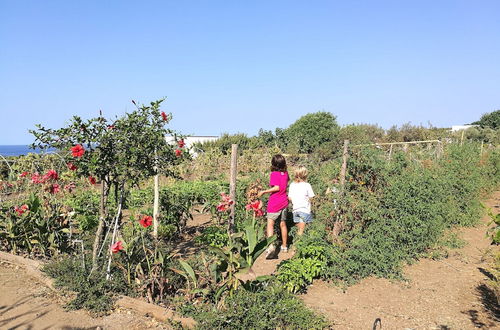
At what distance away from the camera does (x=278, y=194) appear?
18.1 feet

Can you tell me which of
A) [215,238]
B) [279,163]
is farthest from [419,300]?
[215,238]

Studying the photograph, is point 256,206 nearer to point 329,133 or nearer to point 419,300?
point 419,300

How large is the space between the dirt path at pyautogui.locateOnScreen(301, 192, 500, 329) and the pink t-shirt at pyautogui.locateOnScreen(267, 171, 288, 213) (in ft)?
4.22

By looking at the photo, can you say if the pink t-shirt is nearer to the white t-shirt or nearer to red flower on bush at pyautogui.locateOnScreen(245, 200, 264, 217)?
the white t-shirt

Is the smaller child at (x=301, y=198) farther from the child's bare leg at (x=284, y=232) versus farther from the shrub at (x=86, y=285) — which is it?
the shrub at (x=86, y=285)

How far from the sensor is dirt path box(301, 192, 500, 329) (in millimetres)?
3766

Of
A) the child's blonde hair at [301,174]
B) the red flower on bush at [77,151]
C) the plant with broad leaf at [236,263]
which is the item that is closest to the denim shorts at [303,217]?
the child's blonde hair at [301,174]

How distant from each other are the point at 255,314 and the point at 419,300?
228 centimetres

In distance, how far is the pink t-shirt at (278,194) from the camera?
545 cm

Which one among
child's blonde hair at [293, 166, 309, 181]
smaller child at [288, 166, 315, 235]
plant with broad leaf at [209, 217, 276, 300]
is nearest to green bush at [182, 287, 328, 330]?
plant with broad leaf at [209, 217, 276, 300]

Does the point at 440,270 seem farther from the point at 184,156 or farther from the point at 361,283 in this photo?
the point at 184,156

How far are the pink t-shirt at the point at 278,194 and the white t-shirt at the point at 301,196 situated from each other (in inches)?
9.1

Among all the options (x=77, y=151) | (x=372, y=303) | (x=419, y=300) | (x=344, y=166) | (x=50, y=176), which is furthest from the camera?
(x=344, y=166)

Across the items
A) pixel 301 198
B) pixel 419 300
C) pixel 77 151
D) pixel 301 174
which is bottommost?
pixel 419 300
